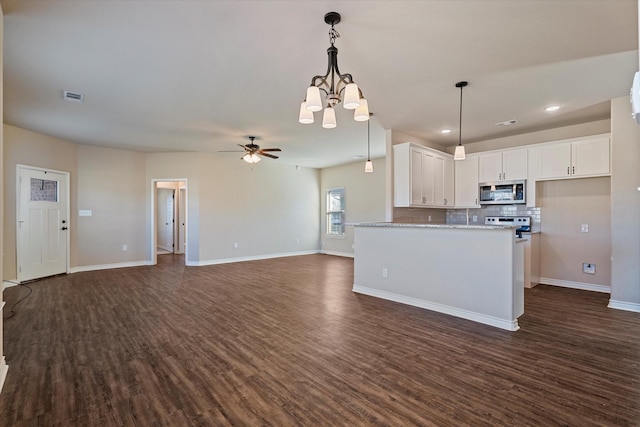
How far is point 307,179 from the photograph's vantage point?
31.4 feet

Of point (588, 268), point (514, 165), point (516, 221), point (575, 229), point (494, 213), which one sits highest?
point (514, 165)

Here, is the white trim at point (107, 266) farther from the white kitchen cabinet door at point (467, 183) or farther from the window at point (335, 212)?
the white kitchen cabinet door at point (467, 183)

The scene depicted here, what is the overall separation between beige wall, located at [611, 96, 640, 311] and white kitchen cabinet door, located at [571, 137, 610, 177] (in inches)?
24.5

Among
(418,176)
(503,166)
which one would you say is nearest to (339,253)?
(418,176)

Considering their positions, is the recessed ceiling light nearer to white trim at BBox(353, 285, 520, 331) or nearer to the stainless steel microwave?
the stainless steel microwave

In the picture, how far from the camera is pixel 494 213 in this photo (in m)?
5.94

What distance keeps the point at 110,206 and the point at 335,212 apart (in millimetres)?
5859

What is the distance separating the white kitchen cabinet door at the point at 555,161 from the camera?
4.91 m

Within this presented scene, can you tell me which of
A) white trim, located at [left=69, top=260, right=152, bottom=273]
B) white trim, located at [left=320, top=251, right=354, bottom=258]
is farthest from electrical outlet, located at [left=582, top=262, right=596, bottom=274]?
white trim, located at [left=69, top=260, right=152, bottom=273]

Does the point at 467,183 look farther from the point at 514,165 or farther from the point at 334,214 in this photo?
the point at 334,214

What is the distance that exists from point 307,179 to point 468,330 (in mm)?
7047

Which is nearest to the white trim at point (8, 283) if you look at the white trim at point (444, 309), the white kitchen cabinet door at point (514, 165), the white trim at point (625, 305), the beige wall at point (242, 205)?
the beige wall at point (242, 205)

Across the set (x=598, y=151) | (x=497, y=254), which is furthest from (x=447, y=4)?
(x=598, y=151)

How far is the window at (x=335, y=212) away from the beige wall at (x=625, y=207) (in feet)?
20.0
